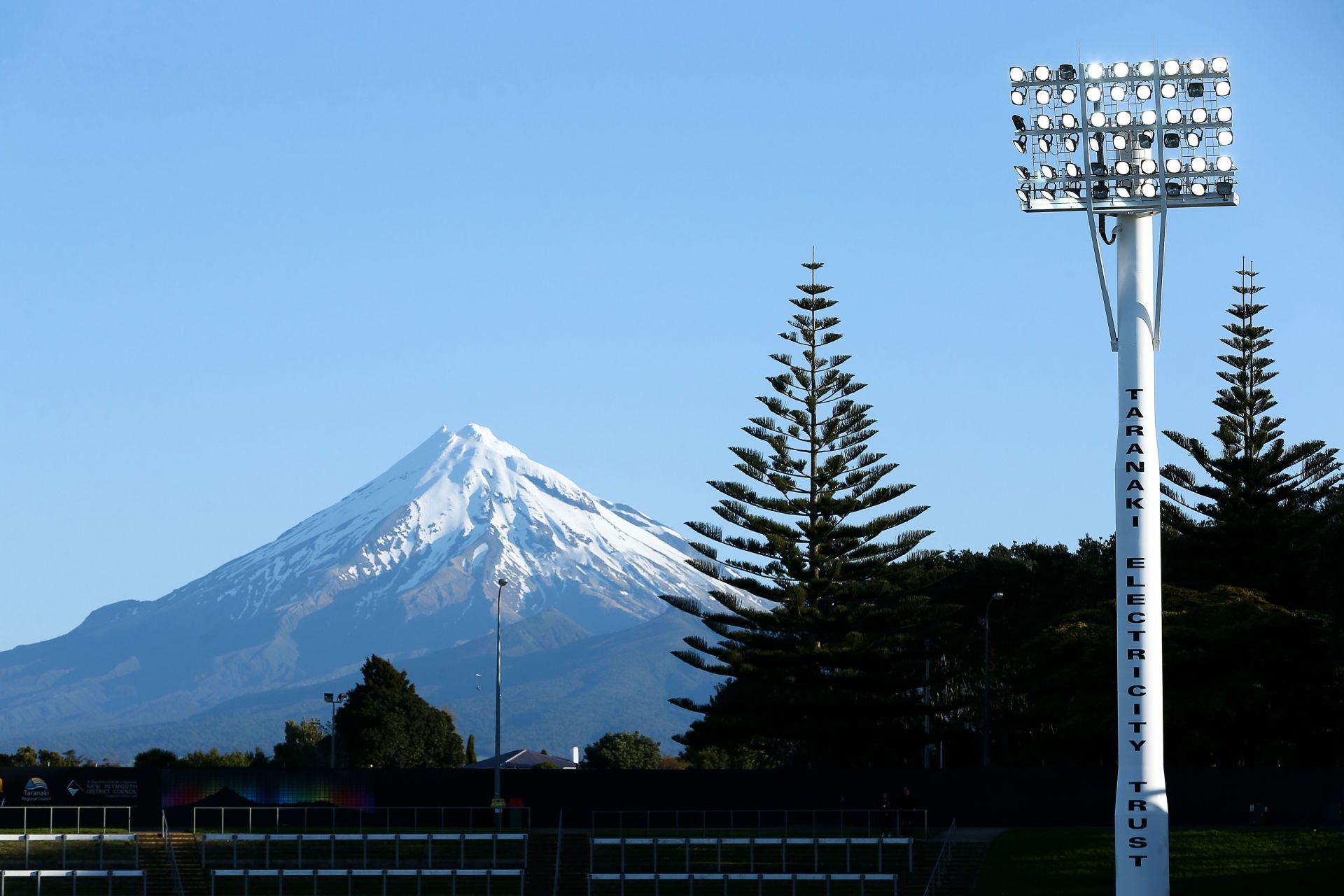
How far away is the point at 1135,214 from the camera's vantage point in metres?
30.2

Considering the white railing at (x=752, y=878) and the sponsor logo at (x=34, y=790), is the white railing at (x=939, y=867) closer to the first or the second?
the white railing at (x=752, y=878)

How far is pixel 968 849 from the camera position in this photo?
3956 cm

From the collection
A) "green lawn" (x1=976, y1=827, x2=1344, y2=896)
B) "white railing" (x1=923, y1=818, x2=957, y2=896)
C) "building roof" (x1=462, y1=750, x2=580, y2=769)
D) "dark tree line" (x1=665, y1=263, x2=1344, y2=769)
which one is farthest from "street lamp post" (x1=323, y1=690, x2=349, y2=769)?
"green lawn" (x1=976, y1=827, x2=1344, y2=896)

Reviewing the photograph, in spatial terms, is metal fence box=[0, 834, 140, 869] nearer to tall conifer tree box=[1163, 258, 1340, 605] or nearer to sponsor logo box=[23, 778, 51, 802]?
sponsor logo box=[23, 778, 51, 802]

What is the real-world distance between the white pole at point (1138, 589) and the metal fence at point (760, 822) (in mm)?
12434

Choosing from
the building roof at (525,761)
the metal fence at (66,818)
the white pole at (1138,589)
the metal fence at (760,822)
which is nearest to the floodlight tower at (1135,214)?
the white pole at (1138,589)

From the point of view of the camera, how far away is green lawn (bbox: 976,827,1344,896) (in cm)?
3628

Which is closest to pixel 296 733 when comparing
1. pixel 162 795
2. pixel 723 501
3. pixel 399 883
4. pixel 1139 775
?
pixel 723 501

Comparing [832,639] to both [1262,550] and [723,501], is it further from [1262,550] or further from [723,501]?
[1262,550]

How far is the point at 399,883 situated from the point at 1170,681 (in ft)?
76.0

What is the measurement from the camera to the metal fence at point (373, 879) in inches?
1443

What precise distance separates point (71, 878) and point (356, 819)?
7.78m

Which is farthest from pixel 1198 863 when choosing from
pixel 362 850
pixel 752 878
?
pixel 362 850

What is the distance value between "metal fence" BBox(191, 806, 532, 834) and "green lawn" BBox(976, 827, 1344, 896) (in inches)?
444
